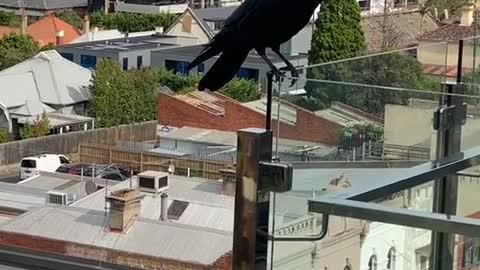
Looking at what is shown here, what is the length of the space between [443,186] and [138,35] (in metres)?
19.0

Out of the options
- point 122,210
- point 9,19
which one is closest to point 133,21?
point 9,19

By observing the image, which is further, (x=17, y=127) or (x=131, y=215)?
(x=17, y=127)

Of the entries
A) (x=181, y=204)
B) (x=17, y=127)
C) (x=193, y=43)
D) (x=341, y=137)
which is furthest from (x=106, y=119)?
(x=341, y=137)

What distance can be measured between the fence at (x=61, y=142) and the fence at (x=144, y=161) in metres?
0.33

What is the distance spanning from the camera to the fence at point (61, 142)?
12430 mm

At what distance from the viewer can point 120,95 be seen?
13.4 meters

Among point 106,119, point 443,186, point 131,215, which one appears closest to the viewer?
point 443,186

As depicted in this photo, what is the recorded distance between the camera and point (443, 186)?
1.54 meters

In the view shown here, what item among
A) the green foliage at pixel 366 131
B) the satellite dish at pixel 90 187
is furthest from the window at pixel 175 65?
the green foliage at pixel 366 131

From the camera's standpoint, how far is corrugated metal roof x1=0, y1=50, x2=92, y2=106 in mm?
14180

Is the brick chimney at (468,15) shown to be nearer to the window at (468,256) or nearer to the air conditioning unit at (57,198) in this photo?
the air conditioning unit at (57,198)

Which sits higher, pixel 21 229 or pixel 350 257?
pixel 350 257

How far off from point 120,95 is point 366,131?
471 inches

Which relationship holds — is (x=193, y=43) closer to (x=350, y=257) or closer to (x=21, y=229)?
(x=21, y=229)
